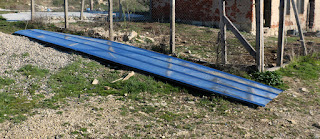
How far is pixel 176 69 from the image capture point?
233 inches

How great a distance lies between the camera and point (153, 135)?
12.0ft

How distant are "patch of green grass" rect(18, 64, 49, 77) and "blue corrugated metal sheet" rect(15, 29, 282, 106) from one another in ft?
3.89

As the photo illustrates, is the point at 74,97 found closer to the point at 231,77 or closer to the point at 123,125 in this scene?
the point at 123,125

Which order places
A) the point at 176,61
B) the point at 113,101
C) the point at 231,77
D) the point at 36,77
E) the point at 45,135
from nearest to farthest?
the point at 45,135, the point at 113,101, the point at 36,77, the point at 231,77, the point at 176,61

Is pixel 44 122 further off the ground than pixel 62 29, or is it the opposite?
pixel 62 29

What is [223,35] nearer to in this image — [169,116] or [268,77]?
[268,77]

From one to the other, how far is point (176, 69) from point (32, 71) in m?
2.63

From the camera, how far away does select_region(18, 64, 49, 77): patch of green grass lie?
5.34 meters

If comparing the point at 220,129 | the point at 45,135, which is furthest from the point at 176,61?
the point at 45,135

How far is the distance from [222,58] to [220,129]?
295 cm

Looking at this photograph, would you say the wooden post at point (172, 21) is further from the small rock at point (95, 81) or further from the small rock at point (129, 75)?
the small rock at point (95, 81)

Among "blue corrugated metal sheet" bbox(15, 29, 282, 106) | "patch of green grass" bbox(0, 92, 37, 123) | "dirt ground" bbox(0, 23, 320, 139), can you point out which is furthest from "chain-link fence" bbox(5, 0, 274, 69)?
"patch of green grass" bbox(0, 92, 37, 123)

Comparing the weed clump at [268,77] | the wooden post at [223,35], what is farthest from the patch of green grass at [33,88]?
the weed clump at [268,77]

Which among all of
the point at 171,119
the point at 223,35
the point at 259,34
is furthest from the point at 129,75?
the point at 259,34
